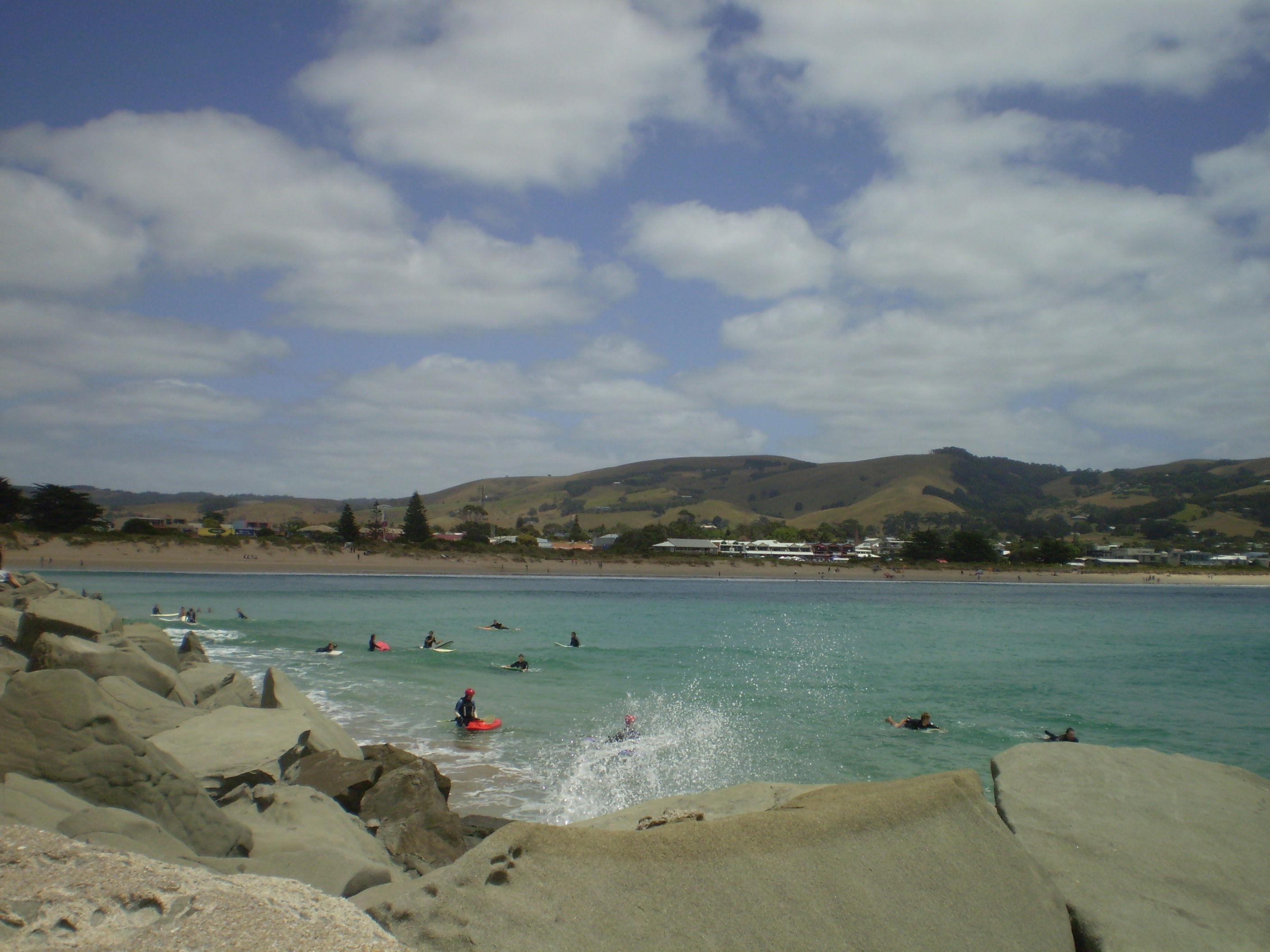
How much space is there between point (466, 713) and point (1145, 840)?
517 inches

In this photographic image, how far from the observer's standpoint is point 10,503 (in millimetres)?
81500

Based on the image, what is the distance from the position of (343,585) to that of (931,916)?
70.8m

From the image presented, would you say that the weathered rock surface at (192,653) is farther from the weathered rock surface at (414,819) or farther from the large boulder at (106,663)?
the weathered rock surface at (414,819)

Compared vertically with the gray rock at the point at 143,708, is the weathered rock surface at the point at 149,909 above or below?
above

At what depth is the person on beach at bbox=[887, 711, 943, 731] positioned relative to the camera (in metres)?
16.0

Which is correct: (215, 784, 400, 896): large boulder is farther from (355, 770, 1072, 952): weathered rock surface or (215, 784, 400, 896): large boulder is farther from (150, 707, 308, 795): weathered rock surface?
(355, 770, 1072, 952): weathered rock surface

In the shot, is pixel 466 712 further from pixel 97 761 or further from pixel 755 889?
pixel 755 889

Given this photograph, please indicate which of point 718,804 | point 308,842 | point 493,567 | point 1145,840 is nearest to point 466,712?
point 308,842

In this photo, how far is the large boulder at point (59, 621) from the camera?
11086 mm

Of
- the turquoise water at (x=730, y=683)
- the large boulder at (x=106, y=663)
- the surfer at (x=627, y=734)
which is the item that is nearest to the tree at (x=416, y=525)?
the turquoise water at (x=730, y=683)

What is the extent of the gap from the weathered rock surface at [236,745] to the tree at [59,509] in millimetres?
88032

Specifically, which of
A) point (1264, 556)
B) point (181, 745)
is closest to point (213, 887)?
point (181, 745)

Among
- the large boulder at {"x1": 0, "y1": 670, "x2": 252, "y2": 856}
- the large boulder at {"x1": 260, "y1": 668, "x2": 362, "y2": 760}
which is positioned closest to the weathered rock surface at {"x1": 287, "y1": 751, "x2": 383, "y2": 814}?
the large boulder at {"x1": 260, "y1": 668, "x2": 362, "y2": 760}

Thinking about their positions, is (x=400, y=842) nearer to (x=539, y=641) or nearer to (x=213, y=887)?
(x=213, y=887)
